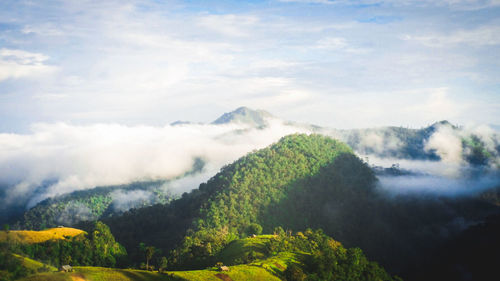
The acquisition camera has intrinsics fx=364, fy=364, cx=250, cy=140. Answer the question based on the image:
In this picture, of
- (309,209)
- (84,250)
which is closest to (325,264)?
(84,250)

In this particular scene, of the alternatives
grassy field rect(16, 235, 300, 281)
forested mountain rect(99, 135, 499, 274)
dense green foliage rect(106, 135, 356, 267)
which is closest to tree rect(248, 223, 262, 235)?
forested mountain rect(99, 135, 499, 274)

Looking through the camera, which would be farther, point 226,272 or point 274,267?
point 274,267

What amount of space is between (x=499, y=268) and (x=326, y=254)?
8937 centimetres

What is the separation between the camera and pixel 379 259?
418 ft

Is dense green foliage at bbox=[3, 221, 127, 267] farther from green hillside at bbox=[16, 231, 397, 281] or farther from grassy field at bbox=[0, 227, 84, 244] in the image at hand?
green hillside at bbox=[16, 231, 397, 281]

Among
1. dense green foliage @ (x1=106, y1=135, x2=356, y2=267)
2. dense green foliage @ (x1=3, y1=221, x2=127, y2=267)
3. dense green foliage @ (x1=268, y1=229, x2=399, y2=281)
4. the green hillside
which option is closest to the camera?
the green hillside

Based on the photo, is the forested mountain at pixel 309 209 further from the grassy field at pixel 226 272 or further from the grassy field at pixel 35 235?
the grassy field at pixel 226 272

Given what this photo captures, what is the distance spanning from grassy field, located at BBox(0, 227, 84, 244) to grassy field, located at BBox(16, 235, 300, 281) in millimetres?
27918

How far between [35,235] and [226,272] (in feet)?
155

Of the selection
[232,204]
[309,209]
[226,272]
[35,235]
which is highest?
[226,272]

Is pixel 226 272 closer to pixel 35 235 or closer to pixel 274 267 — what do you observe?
pixel 274 267

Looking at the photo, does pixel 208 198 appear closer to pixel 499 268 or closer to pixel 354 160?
pixel 354 160

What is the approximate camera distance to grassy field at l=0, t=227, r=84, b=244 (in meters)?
63.6

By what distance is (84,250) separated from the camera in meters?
78.6
